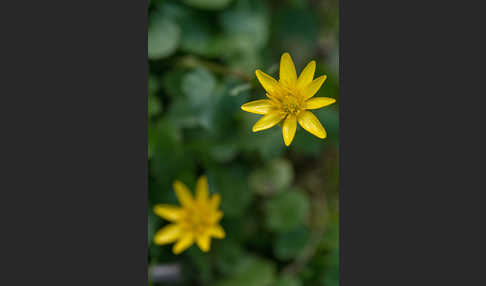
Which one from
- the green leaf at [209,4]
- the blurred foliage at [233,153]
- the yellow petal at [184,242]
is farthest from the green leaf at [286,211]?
the green leaf at [209,4]

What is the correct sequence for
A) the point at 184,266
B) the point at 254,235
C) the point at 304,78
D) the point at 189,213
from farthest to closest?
the point at 254,235, the point at 184,266, the point at 189,213, the point at 304,78

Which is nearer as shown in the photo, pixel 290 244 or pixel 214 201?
pixel 214 201

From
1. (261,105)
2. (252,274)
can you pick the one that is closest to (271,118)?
(261,105)

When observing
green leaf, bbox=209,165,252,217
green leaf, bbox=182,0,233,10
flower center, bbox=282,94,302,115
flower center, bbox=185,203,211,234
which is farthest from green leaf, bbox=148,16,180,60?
flower center, bbox=282,94,302,115

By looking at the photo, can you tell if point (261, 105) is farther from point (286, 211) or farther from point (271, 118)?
point (286, 211)

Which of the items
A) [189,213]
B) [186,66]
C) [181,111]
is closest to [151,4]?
[186,66]

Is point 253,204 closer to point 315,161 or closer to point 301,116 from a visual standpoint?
point 315,161
